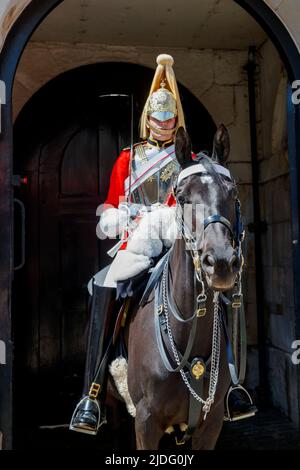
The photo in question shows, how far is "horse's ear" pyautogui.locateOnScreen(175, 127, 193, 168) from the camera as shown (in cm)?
285

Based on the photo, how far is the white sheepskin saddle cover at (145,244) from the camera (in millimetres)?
3287

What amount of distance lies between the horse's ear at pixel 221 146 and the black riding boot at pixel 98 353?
3.58 ft

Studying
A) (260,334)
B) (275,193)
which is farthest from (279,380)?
(275,193)

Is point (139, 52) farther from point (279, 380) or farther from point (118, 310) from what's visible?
point (279, 380)

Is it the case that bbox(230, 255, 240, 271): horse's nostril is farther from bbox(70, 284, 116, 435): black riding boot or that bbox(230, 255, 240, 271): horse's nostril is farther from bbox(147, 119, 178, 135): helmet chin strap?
bbox(147, 119, 178, 135): helmet chin strap

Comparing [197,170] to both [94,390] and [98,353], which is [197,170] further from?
[94,390]

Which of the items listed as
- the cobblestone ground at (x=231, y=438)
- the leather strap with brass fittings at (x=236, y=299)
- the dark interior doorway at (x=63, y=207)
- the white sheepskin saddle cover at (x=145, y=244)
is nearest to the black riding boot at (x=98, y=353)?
the white sheepskin saddle cover at (x=145, y=244)

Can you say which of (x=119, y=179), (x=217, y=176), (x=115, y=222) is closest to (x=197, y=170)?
(x=217, y=176)

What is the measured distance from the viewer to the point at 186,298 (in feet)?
9.52

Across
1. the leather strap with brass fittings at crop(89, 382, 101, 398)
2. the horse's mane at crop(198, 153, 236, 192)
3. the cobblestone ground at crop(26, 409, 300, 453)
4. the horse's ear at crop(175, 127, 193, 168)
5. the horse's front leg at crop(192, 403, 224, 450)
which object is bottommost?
the cobblestone ground at crop(26, 409, 300, 453)

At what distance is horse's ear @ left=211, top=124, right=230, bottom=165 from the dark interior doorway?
272cm

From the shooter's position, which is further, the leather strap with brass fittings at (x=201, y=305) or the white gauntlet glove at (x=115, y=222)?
the white gauntlet glove at (x=115, y=222)

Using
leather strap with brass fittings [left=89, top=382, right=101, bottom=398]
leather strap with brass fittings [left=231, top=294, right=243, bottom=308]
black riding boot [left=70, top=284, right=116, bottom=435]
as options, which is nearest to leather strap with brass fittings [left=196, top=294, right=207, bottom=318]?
leather strap with brass fittings [left=231, top=294, right=243, bottom=308]

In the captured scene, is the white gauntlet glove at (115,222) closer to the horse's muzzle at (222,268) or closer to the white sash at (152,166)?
the white sash at (152,166)
